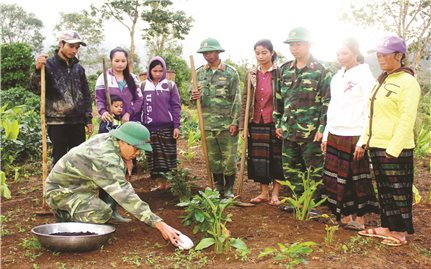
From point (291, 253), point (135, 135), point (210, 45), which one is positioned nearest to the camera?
point (291, 253)

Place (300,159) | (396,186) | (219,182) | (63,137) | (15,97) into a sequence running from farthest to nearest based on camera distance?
(15,97) → (219,182) → (63,137) → (300,159) → (396,186)

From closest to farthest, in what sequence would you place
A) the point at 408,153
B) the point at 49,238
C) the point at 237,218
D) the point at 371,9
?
the point at 49,238 < the point at 408,153 < the point at 237,218 < the point at 371,9

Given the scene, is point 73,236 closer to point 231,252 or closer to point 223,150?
point 231,252

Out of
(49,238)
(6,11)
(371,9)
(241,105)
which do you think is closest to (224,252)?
(49,238)

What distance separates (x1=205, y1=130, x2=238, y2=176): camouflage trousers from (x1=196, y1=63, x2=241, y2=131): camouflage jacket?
0.09 m

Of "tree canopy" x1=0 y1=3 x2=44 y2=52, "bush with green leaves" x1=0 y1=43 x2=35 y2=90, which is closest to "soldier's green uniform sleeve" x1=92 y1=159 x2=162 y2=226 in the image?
"bush with green leaves" x1=0 y1=43 x2=35 y2=90

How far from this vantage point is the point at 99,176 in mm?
3463

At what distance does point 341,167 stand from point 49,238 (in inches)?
99.5

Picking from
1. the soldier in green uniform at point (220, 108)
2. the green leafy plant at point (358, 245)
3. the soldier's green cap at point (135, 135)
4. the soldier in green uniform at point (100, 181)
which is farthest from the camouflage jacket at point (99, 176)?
the soldier in green uniform at point (220, 108)

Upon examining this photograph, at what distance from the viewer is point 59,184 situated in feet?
12.2

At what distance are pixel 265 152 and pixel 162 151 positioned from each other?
1232 mm

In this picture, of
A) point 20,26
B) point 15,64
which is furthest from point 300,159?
point 20,26

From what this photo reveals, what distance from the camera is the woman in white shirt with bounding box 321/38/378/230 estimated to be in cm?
387

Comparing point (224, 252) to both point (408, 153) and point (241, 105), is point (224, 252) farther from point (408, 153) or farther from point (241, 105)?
point (241, 105)
